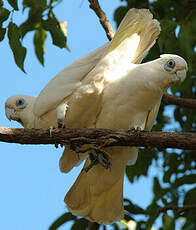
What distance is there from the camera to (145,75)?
4.37m

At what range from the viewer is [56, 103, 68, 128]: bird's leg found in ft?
14.4

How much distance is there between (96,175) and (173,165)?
4.19ft

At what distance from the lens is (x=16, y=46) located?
4.35 meters

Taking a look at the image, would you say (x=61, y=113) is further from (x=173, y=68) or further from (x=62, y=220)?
(x=62, y=220)

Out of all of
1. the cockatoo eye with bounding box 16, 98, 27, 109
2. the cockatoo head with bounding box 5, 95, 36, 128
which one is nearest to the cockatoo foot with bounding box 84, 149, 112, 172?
the cockatoo head with bounding box 5, 95, 36, 128

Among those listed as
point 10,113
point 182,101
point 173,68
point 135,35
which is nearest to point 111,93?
point 173,68

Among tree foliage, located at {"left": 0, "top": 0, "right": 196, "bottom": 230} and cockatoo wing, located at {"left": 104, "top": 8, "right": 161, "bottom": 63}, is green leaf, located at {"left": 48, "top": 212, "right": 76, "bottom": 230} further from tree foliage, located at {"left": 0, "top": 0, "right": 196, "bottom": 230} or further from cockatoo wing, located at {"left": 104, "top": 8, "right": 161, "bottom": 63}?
cockatoo wing, located at {"left": 104, "top": 8, "right": 161, "bottom": 63}

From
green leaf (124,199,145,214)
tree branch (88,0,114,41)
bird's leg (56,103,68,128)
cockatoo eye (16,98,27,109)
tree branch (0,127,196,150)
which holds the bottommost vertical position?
green leaf (124,199,145,214)

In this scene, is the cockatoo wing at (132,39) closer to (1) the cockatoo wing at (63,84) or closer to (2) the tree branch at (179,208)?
(1) the cockatoo wing at (63,84)

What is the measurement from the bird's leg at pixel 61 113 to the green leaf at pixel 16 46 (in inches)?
20.5

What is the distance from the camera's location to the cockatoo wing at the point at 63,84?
450 cm

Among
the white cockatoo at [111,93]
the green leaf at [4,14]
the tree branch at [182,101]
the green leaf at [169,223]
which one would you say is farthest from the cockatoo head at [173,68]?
the green leaf at [4,14]

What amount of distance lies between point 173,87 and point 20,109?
1.71m

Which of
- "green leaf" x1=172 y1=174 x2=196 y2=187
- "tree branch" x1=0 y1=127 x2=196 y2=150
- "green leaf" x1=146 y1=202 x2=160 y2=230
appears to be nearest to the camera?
"tree branch" x1=0 y1=127 x2=196 y2=150
